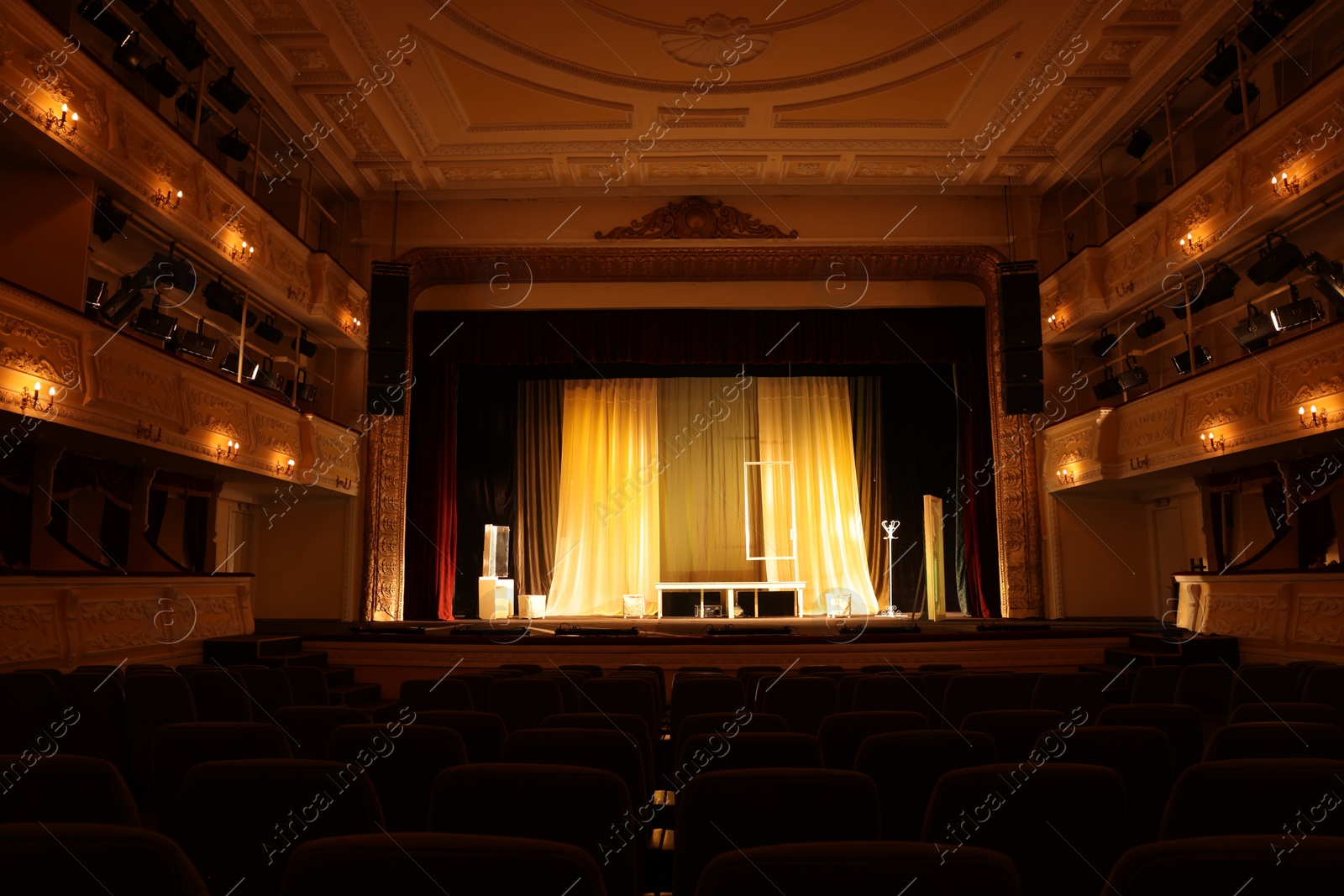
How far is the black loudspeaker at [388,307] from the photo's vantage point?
42.7ft

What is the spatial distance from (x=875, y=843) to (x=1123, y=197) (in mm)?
14683

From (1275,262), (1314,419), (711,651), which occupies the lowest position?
(711,651)

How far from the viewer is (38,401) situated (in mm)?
7207

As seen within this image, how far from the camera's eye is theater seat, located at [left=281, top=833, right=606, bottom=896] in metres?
1.20

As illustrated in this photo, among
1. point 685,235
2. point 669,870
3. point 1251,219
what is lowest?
point 669,870

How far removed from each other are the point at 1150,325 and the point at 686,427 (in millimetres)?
7887

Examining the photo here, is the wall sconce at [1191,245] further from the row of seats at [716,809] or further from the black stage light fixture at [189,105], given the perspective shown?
the black stage light fixture at [189,105]

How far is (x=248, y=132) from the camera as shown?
41.8 feet

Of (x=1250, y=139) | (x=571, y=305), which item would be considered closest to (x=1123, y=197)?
(x=1250, y=139)

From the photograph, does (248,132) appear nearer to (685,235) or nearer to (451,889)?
(685,235)

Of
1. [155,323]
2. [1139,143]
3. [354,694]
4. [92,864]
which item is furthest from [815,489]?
[92,864]

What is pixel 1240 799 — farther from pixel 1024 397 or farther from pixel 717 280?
pixel 717 280

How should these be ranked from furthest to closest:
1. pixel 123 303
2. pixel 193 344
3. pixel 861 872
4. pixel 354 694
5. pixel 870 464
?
pixel 870 464 < pixel 193 344 < pixel 123 303 < pixel 354 694 < pixel 861 872

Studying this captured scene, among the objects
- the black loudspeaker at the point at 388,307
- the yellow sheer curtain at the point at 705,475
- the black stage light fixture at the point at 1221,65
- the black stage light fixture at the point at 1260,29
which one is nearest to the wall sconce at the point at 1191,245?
the black stage light fixture at the point at 1221,65
